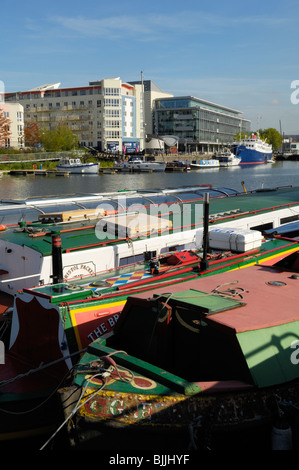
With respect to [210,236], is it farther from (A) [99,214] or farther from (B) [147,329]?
(B) [147,329]

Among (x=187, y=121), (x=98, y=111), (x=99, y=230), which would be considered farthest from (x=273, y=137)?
(x=99, y=230)

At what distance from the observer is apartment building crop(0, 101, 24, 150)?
11000 centimetres

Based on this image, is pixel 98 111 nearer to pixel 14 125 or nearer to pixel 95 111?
pixel 95 111

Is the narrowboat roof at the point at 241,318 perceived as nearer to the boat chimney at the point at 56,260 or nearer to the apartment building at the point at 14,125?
the boat chimney at the point at 56,260

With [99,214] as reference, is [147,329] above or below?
below

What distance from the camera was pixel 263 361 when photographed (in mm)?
7457

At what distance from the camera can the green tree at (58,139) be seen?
11381 cm

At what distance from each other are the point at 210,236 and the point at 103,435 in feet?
29.9
